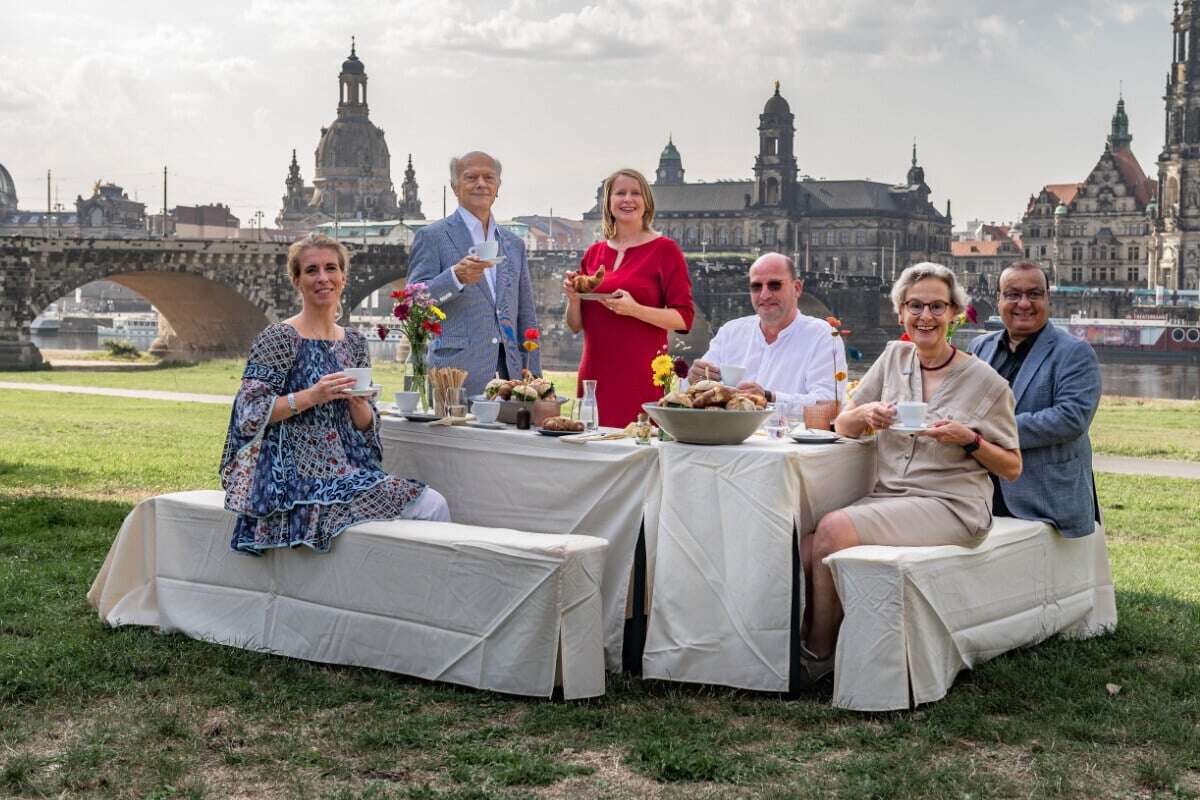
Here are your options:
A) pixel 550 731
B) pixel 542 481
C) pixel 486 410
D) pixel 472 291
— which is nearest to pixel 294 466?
pixel 486 410

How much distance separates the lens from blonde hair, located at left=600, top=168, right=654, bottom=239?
Answer: 16.5 feet

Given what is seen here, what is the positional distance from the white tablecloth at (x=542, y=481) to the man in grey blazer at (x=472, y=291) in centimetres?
43

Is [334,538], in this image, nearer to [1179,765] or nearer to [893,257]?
[1179,765]

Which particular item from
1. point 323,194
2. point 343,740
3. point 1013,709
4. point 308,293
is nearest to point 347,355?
point 308,293

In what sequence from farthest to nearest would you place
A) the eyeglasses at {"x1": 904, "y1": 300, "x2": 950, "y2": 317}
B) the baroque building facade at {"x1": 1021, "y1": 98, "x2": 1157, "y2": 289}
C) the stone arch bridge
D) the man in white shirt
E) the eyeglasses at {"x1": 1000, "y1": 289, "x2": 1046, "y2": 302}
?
the baroque building facade at {"x1": 1021, "y1": 98, "x2": 1157, "y2": 289} < the stone arch bridge < the man in white shirt < the eyeglasses at {"x1": 1000, "y1": 289, "x2": 1046, "y2": 302} < the eyeglasses at {"x1": 904, "y1": 300, "x2": 950, "y2": 317}

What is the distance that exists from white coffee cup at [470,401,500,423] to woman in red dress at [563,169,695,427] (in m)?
0.42

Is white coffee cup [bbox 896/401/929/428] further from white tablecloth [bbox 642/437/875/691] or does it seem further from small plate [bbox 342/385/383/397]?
small plate [bbox 342/385/383/397]

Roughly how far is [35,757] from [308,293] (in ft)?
5.31

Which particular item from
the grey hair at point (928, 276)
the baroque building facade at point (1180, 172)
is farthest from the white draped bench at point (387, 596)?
the baroque building facade at point (1180, 172)

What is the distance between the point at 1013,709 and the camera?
3.98m

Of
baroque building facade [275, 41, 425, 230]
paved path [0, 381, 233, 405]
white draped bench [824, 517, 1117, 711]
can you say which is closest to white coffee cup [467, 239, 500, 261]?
white draped bench [824, 517, 1117, 711]

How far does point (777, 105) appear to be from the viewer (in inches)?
3615

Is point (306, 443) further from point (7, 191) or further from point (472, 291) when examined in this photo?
point (7, 191)

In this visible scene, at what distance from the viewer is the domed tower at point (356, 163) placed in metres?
103
